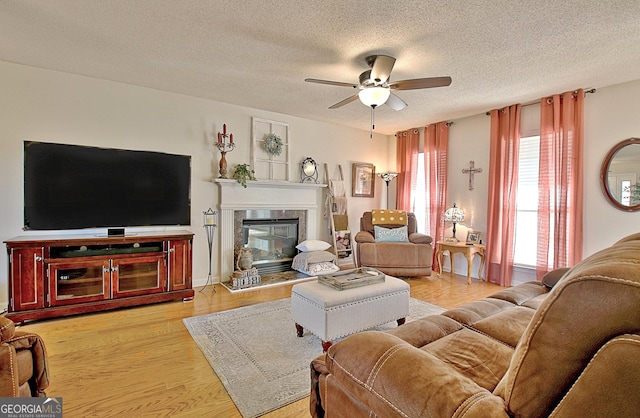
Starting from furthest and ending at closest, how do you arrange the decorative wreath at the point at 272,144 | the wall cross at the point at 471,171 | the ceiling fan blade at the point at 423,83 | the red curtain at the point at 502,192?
the wall cross at the point at 471,171
the decorative wreath at the point at 272,144
the red curtain at the point at 502,192
the ceiling fan blade at the point at 423,83

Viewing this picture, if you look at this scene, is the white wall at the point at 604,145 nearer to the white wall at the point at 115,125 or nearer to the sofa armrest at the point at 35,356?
the white wall at the point at 115,125

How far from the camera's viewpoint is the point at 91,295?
10.0ft

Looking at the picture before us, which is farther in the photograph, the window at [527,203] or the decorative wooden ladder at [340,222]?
the decorative wooden ladder at [340,222]

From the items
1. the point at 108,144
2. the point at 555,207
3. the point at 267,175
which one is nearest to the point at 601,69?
the point at 555,207

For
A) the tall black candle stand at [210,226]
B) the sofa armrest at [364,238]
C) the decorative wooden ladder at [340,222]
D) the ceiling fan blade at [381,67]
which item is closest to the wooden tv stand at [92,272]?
the tall black candle stand at [210,226]

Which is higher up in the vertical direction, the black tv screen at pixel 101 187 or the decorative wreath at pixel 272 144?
the decorative wreath at pixel 272 144

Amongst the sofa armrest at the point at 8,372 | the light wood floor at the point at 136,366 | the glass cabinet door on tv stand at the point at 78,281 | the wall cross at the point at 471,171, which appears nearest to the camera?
the sofa armrest at the point at 8,372

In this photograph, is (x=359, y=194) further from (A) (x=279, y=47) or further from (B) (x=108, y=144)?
(B) (x=108, y=144)

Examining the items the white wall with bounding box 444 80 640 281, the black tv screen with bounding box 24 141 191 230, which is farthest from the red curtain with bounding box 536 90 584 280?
the black tv screen with bounding box 24 141 191 230

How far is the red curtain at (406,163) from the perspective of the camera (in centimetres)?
562

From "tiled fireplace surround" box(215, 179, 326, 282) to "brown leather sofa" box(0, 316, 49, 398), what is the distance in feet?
9.34

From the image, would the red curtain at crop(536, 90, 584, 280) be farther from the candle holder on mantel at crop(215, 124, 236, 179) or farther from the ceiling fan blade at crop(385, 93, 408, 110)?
the candle holder on mantel at crop(215, 124, 236, 179)

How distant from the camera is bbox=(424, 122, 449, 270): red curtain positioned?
5.11 meters

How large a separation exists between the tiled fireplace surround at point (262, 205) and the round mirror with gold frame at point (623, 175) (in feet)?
12.0
